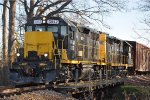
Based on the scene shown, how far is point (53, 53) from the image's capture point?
60.2 ft

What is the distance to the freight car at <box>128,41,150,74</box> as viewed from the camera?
3631 cm

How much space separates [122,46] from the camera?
3241cm

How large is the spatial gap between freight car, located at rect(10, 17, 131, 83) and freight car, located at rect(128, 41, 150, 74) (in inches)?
576

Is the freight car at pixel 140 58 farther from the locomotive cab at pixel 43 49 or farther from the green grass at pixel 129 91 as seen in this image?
the locomotive cab at pixel 43 49

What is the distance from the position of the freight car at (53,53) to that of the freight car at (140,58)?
1462cm

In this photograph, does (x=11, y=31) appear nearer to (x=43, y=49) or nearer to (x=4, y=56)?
(x=4, y=56)

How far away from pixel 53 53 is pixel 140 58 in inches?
864

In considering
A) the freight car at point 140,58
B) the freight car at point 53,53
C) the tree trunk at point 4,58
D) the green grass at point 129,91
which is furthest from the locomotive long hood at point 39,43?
the freight car at point 140,58

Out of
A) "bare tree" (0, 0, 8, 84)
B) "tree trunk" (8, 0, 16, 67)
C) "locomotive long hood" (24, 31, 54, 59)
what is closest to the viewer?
"locomotive long hood" (24, 31, 54, 59)

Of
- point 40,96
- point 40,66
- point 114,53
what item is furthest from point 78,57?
point 114,53

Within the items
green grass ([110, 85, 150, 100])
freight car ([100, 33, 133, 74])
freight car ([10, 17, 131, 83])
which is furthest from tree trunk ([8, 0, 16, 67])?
green grass ([110, 85, 150, 100])

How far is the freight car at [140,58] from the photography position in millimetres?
36312

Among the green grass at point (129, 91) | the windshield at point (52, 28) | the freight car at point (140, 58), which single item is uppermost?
the windshield at point (52, 28)

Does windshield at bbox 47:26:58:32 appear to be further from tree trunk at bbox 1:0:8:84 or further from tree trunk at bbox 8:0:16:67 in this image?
tree trunk at bbox 8:0:16:67
